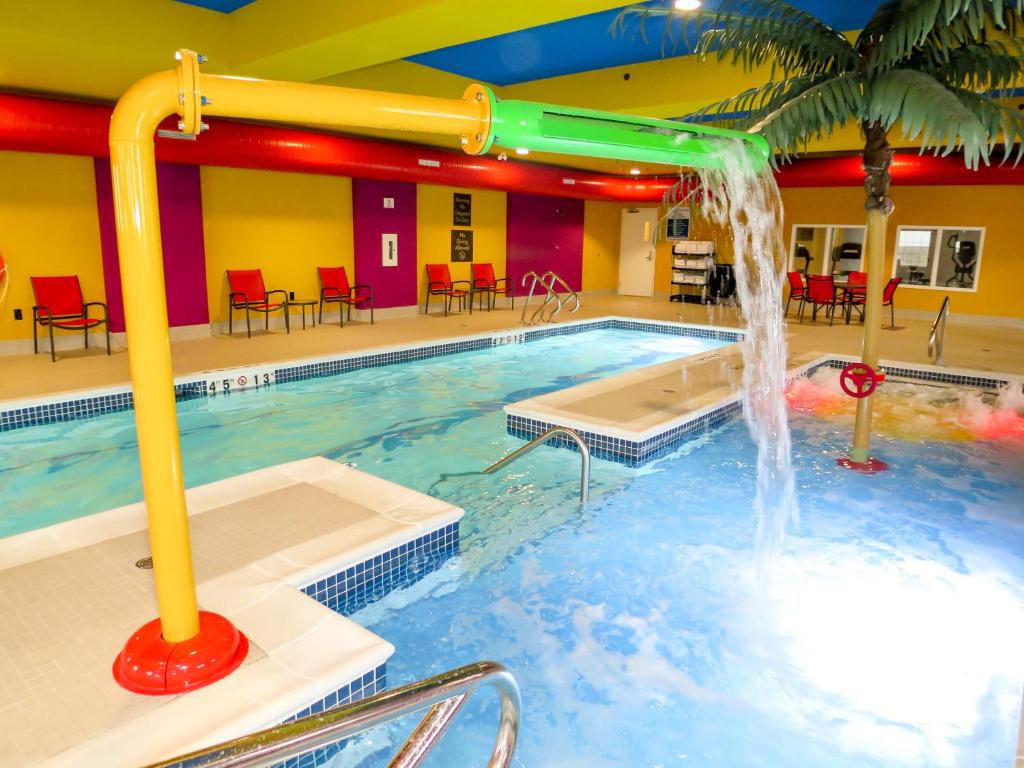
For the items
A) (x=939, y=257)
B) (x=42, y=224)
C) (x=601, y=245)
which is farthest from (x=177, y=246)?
(x=939, y=257)

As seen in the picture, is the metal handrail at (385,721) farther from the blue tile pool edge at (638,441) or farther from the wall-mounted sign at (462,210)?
the wall-mounted sign at (462,210)

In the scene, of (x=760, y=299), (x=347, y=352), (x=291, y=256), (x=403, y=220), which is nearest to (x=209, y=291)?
(x=291, y=256)

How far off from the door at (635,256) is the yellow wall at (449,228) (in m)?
4.02

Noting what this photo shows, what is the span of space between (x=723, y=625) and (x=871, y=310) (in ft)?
9.10

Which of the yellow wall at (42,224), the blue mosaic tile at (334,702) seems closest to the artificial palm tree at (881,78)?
the blue mosaic tile at (334,702)

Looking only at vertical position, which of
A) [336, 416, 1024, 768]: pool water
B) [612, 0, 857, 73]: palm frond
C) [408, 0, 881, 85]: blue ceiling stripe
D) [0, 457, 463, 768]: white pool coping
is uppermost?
[408, 0, 881, 85]: blue ceiling stripe

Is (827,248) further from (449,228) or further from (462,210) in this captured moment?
(449,228)

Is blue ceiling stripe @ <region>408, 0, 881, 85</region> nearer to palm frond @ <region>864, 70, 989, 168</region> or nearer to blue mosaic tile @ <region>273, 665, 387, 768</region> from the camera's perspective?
palm frond @ <region>864, 70, 989, 168</region>

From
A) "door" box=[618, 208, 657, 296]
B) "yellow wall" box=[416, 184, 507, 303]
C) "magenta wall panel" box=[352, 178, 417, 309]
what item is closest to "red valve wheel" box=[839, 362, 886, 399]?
"magenta wall panel" box=[352, 178, 417, 309]

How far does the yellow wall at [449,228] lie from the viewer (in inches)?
477

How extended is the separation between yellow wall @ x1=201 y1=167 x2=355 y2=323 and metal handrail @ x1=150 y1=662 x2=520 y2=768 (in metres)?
8.88

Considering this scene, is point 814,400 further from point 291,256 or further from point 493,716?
point 291,256

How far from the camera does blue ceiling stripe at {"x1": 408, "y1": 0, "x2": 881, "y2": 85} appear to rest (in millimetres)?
6188

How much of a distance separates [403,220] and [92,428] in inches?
263
